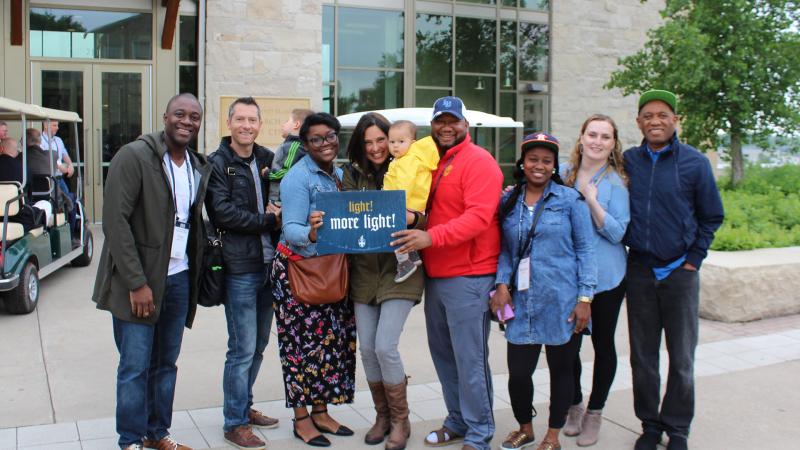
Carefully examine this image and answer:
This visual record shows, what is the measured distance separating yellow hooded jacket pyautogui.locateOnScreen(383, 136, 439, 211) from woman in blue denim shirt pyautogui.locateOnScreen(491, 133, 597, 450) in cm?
50

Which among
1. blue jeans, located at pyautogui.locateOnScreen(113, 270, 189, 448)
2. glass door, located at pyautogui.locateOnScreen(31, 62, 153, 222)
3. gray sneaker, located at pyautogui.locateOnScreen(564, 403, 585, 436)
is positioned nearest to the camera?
blue jeans, located at pyautogui.locateOnScreen(113, 270, 189, 448)

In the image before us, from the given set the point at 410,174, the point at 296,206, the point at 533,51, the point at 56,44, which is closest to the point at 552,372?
the point at 410,174

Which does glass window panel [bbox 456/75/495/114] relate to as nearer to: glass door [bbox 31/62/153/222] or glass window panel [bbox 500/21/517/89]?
glass window panel [bbox 500/21/517/89]

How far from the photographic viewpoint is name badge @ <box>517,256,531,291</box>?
4.16 meters

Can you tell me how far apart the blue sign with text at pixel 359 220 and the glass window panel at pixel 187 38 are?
11.8 m

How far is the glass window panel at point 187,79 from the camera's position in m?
14.8

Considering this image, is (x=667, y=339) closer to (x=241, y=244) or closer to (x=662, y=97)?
(x=662, y=97)

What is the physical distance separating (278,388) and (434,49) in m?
12.1

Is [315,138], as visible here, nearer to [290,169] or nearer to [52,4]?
[290,169]

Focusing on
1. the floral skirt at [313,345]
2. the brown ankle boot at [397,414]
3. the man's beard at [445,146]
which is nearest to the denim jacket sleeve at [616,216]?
the man's beard at [445,146]

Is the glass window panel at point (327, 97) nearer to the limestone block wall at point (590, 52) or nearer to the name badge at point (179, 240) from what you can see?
the limestone block wall at point (590, 52)

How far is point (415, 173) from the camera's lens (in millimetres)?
4105

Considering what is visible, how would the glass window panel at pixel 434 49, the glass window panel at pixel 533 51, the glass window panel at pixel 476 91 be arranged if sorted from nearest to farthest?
1. the glass window panel at pixel 434 49
2. the glass window panel at pixel 476 91
3. the glass window panel at pixel 533 51

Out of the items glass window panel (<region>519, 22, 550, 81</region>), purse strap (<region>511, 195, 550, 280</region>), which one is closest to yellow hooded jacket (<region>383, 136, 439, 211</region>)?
purse strap (<region>511, 195, 550, 280</region>)
